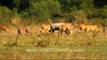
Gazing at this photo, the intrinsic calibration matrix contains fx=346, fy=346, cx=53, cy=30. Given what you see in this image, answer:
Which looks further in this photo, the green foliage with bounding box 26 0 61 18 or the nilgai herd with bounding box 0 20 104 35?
the green foliage with bounding box 26 0 61 18

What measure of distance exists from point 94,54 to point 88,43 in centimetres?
Answer: 298

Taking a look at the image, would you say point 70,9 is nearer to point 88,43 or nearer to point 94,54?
point 88,43

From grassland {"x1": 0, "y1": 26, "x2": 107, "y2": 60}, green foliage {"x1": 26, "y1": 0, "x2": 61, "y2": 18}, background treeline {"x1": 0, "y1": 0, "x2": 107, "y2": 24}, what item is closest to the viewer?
grassland {"x1": 0, "y1": 26, "x2": 107, "y2": 60}

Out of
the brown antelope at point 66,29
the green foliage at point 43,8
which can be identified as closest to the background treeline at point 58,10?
the green foliage at point 43,8

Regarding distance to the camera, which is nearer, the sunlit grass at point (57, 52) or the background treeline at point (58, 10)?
the sunlit grass at point (57, 52)

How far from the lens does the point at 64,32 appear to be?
22797 millimetres

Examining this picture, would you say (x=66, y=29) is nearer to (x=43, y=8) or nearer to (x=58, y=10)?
(x=43, y=8)

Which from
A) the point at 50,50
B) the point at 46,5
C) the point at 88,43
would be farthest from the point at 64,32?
the point at 46,5

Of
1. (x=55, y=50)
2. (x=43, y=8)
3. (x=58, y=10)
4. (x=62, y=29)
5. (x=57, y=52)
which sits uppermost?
(x=57, y=52)

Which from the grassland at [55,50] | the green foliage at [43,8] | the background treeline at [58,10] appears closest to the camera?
the grassland at [55,50]

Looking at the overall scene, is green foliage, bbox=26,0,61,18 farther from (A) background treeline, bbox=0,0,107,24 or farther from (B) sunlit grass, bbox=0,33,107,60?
(B) sunlit grass, bbox=0,33,107,60

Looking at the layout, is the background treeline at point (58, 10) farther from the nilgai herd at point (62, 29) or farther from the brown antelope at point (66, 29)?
the brown antelope at point (66, 29)

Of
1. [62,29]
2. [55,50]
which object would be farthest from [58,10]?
[55,50]

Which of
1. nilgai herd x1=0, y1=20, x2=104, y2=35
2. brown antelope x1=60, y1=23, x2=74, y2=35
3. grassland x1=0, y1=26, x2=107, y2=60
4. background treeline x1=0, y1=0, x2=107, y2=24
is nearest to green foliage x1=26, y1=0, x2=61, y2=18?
background treeline x1=0, y1=0, x2=107, y2=24
